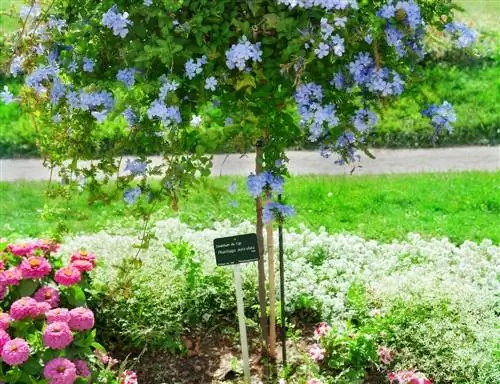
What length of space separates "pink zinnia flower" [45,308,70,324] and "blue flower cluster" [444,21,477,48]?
1.77 metres

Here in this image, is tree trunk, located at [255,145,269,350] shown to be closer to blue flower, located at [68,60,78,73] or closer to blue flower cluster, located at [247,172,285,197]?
blue flower cluster, located at [247,172,285,197]

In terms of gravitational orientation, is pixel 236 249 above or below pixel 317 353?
above

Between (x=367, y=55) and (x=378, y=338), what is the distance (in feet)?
4.88

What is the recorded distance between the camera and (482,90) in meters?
8.42

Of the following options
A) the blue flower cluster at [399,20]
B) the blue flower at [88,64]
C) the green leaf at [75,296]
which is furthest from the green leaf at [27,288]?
the blue flower cluster at [399,20]

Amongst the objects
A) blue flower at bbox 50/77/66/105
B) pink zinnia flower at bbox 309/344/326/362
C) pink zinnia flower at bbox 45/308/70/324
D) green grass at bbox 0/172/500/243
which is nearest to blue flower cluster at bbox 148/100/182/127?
blue flower at bbox 50/77/66/105

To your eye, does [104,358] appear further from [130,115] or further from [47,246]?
[130,115]

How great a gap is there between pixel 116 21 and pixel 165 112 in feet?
1.18

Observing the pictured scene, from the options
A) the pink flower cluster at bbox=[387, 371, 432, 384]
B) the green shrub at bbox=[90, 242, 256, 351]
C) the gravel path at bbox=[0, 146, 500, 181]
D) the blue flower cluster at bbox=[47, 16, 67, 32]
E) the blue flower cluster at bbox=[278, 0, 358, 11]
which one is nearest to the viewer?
the blue flower cluster at bbox=[278, 0, 358, 11]

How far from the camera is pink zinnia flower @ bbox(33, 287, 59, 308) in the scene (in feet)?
12.0

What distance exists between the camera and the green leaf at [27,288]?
3709mm

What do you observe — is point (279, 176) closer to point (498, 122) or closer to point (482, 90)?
point (498, 122)

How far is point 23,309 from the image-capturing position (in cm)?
339

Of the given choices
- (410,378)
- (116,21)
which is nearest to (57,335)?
(116,21)
